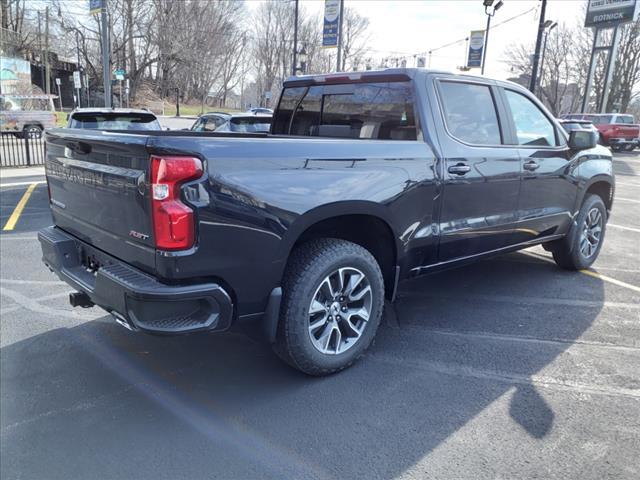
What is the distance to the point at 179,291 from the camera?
2.54m

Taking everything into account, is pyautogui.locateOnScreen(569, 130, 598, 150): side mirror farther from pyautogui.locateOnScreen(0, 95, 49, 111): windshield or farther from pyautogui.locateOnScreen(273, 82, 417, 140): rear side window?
pyautogui.locateOnScreen(0, 95, 49, 111): windshield

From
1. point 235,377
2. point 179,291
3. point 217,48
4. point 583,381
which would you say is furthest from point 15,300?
point 217,48

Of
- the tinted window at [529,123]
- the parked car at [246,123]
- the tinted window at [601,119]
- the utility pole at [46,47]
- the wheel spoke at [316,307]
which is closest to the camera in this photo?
the wheel spoke at [316,307]

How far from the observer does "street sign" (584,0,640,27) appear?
27.8m

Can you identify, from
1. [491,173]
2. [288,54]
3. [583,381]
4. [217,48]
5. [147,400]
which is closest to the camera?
[147,400]

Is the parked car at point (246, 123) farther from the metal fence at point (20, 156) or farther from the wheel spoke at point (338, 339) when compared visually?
the wheel spoke at point (338, 339)

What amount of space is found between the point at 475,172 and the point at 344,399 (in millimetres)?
1992

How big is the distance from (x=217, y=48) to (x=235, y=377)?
6750cm

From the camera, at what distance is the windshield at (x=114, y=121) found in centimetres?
875

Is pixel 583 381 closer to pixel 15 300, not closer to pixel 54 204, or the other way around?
pixel 54 204

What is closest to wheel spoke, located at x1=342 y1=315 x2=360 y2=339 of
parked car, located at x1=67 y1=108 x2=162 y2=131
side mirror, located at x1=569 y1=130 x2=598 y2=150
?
side mirror, located at x1=569 y1=130 x2=598 y2=150

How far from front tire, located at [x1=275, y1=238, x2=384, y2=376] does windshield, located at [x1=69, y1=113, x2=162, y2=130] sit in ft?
21.5

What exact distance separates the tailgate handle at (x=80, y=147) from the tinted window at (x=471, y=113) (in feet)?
8.07

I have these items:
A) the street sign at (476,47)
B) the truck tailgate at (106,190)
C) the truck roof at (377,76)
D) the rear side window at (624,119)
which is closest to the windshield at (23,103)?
the street sign at (476,47)
